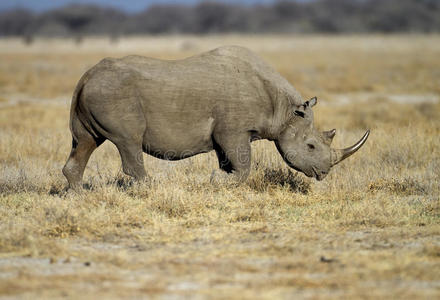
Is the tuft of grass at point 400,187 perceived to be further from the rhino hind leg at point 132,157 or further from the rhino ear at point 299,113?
the rhino hind leg at point 132,157

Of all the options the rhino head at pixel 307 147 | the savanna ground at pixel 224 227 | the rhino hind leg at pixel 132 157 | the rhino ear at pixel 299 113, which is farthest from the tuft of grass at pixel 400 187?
the rhino hind leg at pixel 132 157

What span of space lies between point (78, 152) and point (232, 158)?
70.3 inches

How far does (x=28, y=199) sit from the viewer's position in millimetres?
8117

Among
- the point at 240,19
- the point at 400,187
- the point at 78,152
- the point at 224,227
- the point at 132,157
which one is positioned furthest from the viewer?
the point at 240,19

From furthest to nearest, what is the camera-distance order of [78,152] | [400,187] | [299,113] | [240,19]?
[240,19] < [400,187] < [299,113] < [78,152]

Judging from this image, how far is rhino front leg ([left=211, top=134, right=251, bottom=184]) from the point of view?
806 centimetres

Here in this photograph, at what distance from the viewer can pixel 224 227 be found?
7070mm

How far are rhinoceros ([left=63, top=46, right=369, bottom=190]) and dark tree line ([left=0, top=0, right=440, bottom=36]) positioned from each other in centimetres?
8123

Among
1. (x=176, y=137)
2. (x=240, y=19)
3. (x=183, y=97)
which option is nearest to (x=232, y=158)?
(x=176, y=137)

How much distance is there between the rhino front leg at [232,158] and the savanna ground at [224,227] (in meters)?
0.19

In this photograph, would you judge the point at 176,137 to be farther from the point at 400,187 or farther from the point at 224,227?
the point at 400,187

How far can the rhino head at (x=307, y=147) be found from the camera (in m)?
8.45

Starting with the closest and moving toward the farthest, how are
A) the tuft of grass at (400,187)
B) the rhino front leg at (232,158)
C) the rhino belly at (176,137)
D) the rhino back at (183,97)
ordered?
the rhino back at (183,97)
the rhino belly at (176,137)
the rhino front leg at (232,158)
the tuft of grass at (400,187)

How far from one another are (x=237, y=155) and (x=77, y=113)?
1898mm
